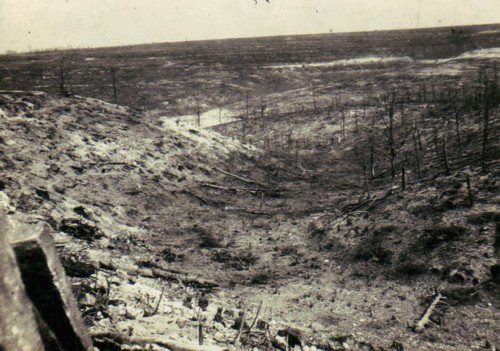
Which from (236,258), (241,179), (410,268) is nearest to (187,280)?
(236,258)

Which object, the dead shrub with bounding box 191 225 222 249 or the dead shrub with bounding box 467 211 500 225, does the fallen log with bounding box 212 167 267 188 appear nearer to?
the dead shrub with bounding box 191 225 222 249

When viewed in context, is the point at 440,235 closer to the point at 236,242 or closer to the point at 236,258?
the point at 236,258

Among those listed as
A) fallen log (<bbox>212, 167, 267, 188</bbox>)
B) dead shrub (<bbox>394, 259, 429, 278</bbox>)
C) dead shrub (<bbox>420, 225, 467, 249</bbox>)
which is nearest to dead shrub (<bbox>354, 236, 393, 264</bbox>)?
dead shrub (<bbox>394, 259, 429, 278</bbox>)

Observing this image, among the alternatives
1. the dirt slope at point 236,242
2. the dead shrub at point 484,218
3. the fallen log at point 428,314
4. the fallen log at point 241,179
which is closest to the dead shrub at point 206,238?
the dirt slope at point 236,242

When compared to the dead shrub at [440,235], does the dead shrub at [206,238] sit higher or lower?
lower

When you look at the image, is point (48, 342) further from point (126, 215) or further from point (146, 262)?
point (126, 215)

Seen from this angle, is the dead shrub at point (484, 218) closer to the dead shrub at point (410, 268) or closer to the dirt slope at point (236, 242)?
the dirt slope at point (236, 242)

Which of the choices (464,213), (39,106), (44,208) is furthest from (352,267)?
(39,106)

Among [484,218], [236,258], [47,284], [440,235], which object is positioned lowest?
[236,258]
